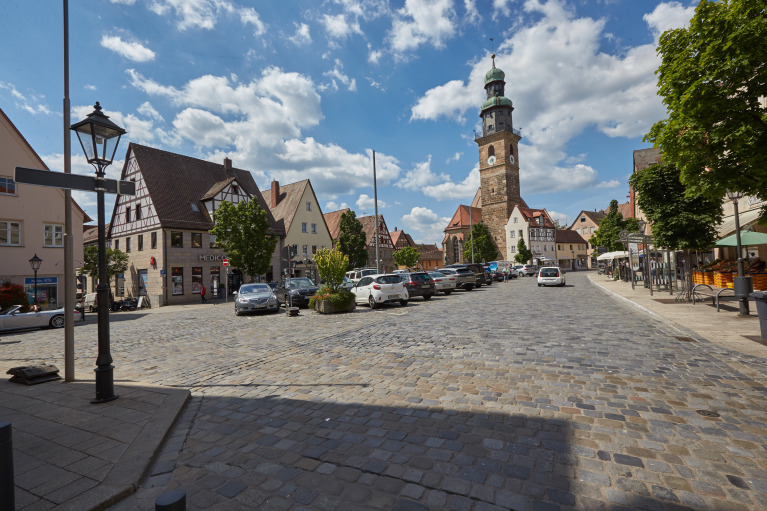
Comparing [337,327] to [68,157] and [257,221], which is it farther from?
[257,221]

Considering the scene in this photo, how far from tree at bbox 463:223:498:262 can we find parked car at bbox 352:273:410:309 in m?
49.6

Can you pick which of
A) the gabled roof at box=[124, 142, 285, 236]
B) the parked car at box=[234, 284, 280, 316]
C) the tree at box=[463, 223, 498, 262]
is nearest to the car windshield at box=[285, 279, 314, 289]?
the parked car at box=[234, 284, 280, 316]

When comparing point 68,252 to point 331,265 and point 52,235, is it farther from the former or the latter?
point 52,235

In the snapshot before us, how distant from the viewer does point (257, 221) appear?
30.3 meters

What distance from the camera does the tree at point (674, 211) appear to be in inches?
550

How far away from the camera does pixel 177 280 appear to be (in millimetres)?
30859

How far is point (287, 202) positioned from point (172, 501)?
45.1 metres

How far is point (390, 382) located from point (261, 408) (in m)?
1.88

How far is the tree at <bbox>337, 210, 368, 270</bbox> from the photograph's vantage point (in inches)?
1833

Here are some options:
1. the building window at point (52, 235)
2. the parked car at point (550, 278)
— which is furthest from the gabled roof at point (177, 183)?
the parked car at point (550, 278)

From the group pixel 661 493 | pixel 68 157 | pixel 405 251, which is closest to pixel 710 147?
pixel 661 493

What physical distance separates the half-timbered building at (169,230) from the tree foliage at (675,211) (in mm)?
27124

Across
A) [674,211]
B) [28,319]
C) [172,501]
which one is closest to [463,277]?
[674,211]

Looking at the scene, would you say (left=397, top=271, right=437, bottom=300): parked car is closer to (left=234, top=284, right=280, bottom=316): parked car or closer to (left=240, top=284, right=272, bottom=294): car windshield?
(left=234, top=284, right=280, bottom=316): parked car
